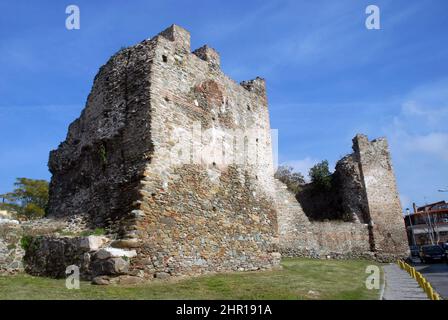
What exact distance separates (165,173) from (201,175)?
1.83 m

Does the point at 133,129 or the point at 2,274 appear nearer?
the point at 2,274

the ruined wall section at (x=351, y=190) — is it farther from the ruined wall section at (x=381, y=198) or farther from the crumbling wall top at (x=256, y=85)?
the crumbling wall top at (x=256, y=85)

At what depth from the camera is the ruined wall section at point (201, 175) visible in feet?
37.7

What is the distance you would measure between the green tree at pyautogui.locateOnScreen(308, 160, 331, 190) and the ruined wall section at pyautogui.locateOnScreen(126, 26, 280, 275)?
1468 cm

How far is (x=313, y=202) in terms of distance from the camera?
3253cm

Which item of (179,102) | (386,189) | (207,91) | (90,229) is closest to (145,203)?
(90,229)

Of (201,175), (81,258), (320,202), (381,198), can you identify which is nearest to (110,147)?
(201,175)

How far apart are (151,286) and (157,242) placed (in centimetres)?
151

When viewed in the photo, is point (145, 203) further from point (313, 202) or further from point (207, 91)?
point (313, 202)

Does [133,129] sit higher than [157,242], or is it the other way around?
[133,129]

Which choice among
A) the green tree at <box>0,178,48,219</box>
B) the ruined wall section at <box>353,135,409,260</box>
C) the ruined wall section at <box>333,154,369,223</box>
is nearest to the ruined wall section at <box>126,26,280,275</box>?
the ruined wall section at <box>333,154,369,223</box>

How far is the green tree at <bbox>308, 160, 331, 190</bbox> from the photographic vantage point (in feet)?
104

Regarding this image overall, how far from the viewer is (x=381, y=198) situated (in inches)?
1129

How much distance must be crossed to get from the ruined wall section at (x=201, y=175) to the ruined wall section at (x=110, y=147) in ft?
1.47
